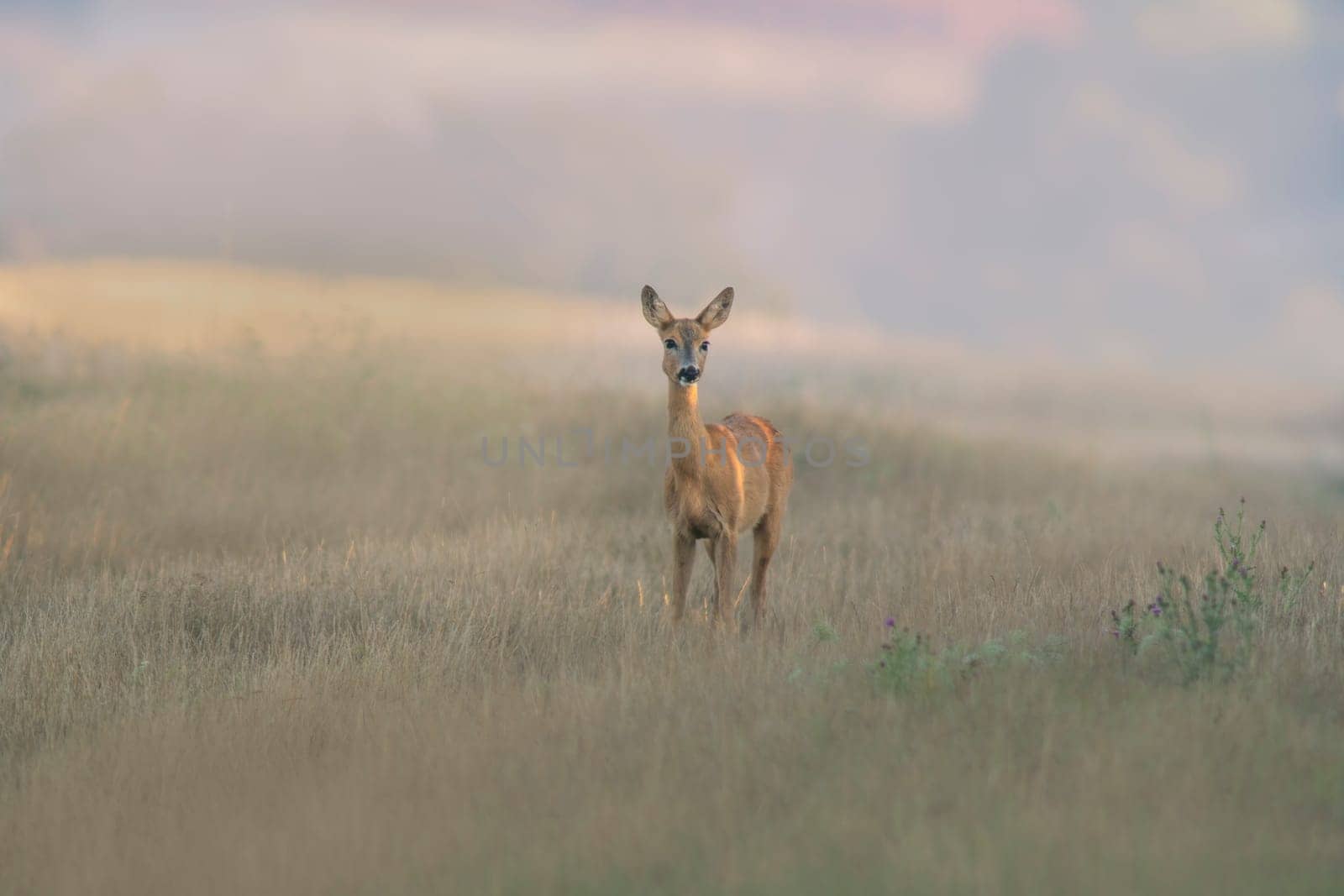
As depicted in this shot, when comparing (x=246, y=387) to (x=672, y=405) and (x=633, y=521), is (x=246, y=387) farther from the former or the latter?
(x=672, y=405)

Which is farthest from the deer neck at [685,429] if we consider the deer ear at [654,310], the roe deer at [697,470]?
the deer ear at [654,310]

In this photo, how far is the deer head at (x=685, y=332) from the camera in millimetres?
9215

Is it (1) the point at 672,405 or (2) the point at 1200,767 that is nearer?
(2) the point at 1200,767

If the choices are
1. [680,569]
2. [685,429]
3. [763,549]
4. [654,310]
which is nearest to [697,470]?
[685,429]

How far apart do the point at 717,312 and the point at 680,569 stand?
6.93 ft

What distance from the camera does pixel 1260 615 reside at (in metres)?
8.72

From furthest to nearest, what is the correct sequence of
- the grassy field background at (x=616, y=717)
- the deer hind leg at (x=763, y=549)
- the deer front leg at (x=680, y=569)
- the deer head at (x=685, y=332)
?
the deer hind leg at (x=763, y=549) → the deer front leg at (x=680, y=569) → the deer head at (x=685, y=332) → the grassy field background at (x=616, y=717)

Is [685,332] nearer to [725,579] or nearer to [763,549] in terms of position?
[725,579]

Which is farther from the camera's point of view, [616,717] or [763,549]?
[763,549]

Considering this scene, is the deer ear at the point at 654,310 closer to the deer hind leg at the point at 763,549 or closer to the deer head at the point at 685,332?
the deer head at the point at 685,332

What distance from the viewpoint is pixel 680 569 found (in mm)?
9961

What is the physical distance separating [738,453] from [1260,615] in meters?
4.16

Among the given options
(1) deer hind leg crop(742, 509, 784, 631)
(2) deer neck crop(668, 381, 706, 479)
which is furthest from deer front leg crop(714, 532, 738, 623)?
A: (1) deer hind leg crop(742, 509, 784, 631)

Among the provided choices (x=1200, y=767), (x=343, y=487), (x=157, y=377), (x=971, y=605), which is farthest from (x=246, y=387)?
(x=1200, y=767)
